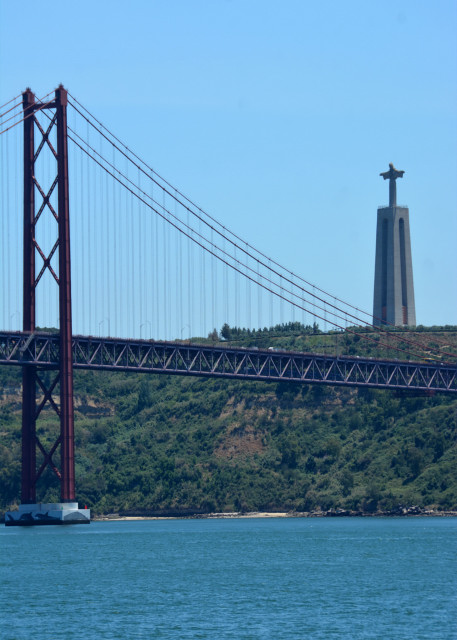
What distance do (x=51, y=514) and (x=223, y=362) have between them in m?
19.8

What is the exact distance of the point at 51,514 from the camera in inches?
3524

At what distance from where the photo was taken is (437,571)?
189ft

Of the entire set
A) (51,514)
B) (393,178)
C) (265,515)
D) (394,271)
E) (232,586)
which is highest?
(393,178)

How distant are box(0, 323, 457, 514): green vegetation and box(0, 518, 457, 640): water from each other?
3570cm

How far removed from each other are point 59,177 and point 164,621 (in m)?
52.1

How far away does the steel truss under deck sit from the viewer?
90.1 meters

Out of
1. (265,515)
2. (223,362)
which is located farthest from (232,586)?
(265,515)

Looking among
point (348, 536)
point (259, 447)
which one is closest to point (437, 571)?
point (348, 536)

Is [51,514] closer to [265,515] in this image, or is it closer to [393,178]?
[265,515]

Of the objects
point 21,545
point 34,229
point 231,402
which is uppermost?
point 34,229

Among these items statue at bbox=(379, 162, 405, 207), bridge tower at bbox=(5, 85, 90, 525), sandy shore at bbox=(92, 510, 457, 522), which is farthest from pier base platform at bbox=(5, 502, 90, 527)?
statue at bbox=(379, 162, 405, 207)

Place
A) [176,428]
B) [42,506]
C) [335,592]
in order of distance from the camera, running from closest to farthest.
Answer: [335,592] → [42,506] → [176,428]

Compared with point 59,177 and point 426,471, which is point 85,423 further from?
point 59,177

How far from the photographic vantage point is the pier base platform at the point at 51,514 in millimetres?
88562
